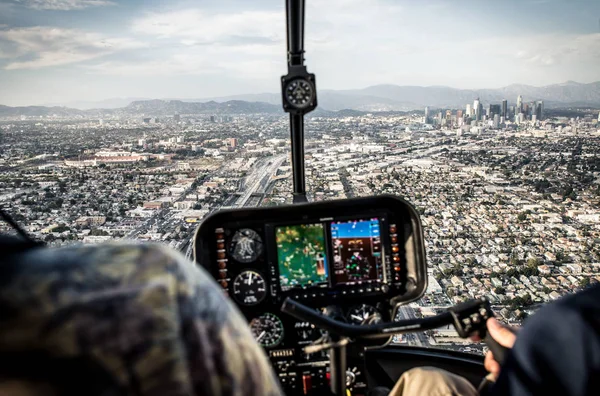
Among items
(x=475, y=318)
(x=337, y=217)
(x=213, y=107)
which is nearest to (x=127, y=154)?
(x=213, y=107)

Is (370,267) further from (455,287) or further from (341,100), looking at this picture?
(341,100)

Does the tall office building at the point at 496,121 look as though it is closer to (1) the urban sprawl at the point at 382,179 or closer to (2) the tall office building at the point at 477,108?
(1) the urban sprawl at the point at 382,179

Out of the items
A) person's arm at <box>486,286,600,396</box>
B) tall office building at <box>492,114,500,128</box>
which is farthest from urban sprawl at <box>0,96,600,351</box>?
person's arm at <box>486,286,600,396</box>

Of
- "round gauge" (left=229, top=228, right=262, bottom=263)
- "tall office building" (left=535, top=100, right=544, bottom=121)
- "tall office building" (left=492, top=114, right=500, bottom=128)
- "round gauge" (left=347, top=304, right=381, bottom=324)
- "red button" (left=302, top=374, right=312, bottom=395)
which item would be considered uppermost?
"tall office building" (left=535, top=100, right=544, bottom=121)

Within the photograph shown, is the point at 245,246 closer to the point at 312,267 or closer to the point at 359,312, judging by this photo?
the point at 312,267

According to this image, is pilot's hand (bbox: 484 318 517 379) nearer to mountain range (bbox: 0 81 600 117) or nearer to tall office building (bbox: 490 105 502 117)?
mountain range (bbox: 0 81 600 117)

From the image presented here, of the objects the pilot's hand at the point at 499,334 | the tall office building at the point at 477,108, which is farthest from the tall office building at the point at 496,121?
the pilot's hand at the point at 499,334

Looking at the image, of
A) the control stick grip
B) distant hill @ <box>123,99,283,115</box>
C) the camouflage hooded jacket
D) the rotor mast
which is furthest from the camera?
distant hill @ <box>123,99,283,115</box>
